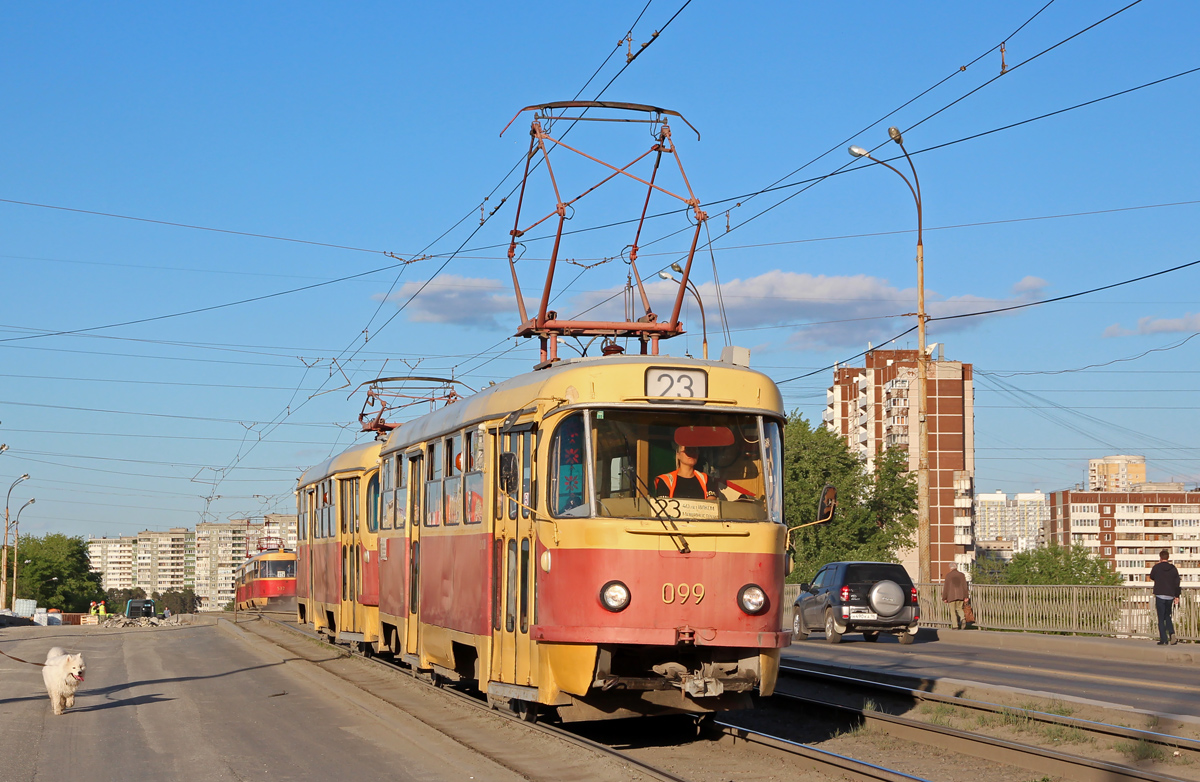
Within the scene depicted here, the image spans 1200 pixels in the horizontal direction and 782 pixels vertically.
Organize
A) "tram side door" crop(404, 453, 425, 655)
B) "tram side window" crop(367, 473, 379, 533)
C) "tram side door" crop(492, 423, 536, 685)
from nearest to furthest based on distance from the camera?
"tram side door" crop(492, 423, 536, 685), "tram side door" crop(404, 453, 425, 655), "tram side window" crop(367, 473, 379, 533)

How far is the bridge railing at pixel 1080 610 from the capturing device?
23641mm

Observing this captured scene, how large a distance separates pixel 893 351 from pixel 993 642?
120 metres

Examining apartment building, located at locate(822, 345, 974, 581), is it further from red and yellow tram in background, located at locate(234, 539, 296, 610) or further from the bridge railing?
the bridge railing

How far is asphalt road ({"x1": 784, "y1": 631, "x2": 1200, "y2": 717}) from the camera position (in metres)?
15.0

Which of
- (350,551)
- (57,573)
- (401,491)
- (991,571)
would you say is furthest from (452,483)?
(57,573)

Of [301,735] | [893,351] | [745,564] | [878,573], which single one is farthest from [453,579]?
[893,351]

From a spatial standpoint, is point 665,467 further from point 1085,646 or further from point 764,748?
point 1085,646

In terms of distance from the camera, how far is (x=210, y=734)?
1286 centimetres

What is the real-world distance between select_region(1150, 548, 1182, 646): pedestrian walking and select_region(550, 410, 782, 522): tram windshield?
44.9ft

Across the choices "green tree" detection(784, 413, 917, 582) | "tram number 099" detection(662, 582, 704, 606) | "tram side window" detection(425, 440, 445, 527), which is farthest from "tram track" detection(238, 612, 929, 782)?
"green tree" detection(784, 413, 917, 582)

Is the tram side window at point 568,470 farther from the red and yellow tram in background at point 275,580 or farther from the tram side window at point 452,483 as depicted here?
the red and yellow tram in background at point 275,580

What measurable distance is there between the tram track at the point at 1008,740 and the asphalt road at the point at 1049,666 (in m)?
1.65

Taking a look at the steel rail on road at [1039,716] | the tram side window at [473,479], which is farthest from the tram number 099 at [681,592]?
the steel rail on road at [1039,716]

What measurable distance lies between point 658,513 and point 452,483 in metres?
4.44
